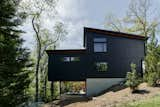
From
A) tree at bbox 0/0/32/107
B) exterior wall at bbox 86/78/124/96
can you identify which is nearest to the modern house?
exterior wall at bbox 86/78/124/96

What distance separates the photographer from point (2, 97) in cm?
1315

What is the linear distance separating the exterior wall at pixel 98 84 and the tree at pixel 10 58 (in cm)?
1428

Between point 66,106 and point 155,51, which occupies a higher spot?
point 155,51

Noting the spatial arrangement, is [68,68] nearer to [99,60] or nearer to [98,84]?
[99,60]

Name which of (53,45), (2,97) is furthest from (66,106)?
(53,45)

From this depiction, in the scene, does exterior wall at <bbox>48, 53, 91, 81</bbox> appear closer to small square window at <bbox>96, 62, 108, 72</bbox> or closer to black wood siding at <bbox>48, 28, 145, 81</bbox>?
black wood siding at <bbox>48, 28, 145, 81</bbox>

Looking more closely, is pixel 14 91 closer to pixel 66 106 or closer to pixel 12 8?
pixel 12 8

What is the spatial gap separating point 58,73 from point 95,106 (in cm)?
1157

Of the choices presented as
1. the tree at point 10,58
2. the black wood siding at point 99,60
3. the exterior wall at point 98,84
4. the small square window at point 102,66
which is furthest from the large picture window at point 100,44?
the tree at point 10,58

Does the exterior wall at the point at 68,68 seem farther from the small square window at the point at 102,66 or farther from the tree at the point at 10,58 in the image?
the tree at the point at 10,58

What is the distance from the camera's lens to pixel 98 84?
29391mm

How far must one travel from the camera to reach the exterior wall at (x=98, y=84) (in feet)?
95.4

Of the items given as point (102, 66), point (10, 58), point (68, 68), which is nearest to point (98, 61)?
point (102, 66)

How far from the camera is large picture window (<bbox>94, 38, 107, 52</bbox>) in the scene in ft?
97.2
